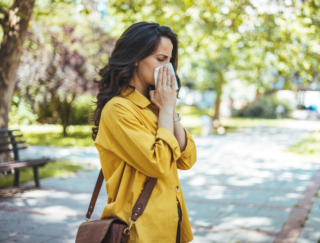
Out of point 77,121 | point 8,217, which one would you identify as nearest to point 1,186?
point 8,217

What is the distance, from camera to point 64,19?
18.0 meters

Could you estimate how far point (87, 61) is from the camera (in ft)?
45.8

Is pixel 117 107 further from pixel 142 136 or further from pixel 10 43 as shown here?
pixel 10 43

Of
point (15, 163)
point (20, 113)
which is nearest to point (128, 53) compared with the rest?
point (15, 163)

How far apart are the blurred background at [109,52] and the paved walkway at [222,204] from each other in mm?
1280

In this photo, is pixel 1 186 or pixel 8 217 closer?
pixel 8 217

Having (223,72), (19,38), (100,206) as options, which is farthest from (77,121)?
(100,206)

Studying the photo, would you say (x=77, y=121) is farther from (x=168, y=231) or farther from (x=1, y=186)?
(x=168, y=231)

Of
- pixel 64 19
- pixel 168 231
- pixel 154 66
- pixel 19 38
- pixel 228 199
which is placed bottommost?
pixel 228 199

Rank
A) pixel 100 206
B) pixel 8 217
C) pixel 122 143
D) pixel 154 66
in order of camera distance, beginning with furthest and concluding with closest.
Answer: pixel 100 206, pixel 8 217, pixel 154 66, pixel 122 143

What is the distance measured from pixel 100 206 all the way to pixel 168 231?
3755 millimetres

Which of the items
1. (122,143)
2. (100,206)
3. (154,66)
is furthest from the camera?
(100,206)

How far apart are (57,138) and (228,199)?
30.7 ft

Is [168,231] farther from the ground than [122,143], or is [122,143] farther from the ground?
[122,143]
